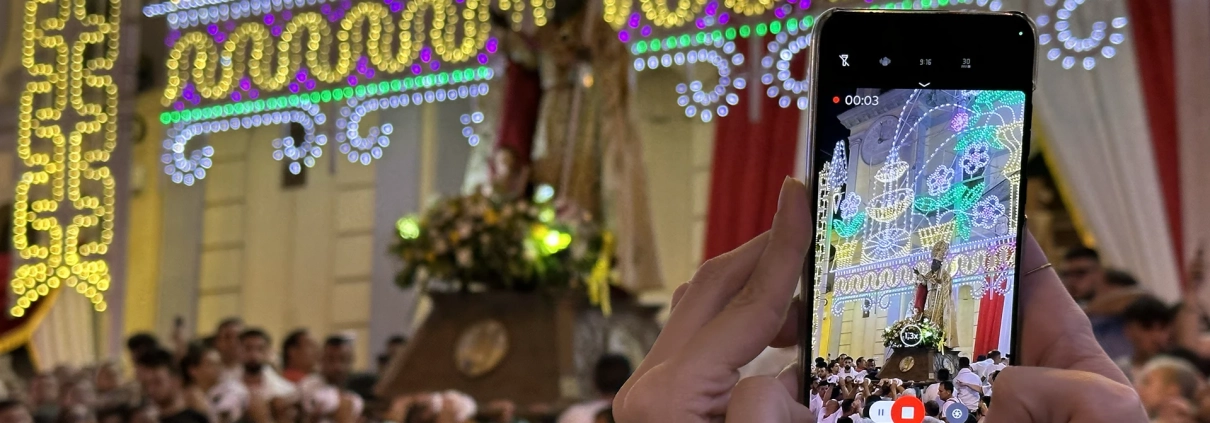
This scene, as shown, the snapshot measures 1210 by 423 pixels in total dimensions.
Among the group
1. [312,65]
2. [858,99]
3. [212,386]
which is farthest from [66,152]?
[858,99]

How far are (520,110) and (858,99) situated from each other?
3.18 m

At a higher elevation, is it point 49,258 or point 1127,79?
point 1127,79

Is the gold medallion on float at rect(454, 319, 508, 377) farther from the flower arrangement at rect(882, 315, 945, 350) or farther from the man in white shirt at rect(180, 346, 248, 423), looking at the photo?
the flower arrangement at rect(882, 315, 945, 350)

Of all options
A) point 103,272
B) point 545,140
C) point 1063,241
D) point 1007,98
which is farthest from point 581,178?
point 1007,98

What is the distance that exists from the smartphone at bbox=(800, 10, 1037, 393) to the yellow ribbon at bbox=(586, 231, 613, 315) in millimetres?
2718

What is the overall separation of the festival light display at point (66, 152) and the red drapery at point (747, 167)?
7.82ft

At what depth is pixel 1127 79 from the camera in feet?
12.5

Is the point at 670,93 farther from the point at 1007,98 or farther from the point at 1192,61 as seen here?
the point at 1007,98

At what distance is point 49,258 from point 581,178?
2.66 m

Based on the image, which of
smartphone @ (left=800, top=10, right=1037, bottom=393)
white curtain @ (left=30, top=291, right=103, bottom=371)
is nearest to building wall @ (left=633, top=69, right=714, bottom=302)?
white curtain @ (left=30, top=291, right=103, bottom=371)

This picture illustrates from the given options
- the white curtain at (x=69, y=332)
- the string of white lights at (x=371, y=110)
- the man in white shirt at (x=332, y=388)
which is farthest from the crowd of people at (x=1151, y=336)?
the white curtain at (x=69, y=332)

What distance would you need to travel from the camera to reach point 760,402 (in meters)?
0.55

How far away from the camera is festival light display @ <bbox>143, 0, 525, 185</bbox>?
197 inches

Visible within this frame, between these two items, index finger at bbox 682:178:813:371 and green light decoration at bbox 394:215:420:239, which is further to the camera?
green light decoration at bbox 394:215:420:239
